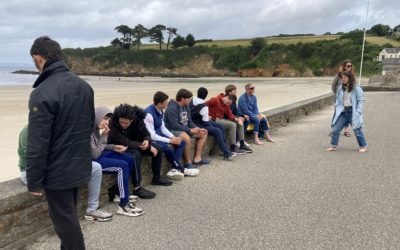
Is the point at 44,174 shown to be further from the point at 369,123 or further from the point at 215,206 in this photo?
the point at 369,123

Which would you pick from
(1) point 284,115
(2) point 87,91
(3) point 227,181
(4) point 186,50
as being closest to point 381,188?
(3) point 227,181

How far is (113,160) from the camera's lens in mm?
4719

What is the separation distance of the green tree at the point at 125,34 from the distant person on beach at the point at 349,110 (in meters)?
128

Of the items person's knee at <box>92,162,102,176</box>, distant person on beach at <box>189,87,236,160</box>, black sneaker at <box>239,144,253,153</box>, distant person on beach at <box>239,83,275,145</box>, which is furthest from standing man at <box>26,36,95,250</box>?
distant person on beach at <box>239,83,275,145</box>

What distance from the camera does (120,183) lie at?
15.3 feet

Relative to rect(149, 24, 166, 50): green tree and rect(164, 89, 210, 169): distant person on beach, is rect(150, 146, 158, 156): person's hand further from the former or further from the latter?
rect(149, 24, 166, 50): green tree

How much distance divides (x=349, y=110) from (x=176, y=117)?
12.4 feet

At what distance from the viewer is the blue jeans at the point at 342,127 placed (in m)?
8.19

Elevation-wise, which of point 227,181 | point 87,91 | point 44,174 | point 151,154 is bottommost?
point 227,181

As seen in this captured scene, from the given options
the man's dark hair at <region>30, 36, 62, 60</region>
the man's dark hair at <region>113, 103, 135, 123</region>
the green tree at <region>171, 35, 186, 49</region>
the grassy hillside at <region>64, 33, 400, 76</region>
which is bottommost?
the man's dark hair at <region>113, 103, 135, 123</region>

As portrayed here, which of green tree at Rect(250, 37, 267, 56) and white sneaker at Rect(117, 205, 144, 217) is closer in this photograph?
white sneaker at Rect(117, 205, 144, 217)

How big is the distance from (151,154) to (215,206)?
1.24 meters

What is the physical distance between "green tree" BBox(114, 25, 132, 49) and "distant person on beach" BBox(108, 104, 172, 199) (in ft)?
428

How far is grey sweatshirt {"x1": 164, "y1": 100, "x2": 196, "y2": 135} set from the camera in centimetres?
682
